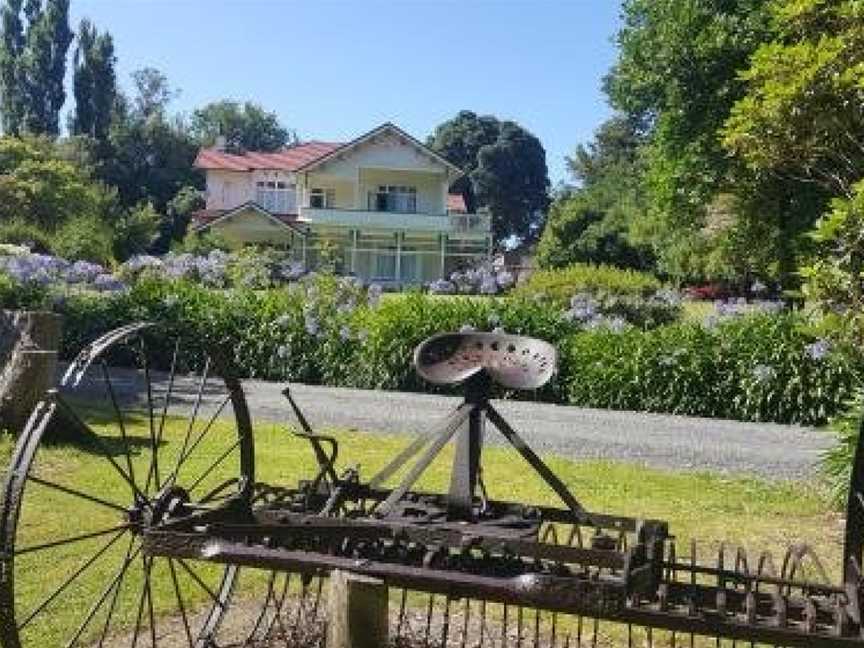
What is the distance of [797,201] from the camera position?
2388cm

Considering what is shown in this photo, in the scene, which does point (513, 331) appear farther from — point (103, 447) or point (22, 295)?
point (103, 447)

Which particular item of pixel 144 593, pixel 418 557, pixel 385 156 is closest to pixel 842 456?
pixel 418 557

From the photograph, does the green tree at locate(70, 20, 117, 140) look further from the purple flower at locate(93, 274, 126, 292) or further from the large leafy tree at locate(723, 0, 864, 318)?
the large leafy tree at locate(723, 0, 864, 318)

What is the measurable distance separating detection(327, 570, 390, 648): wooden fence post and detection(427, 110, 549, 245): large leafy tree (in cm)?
7292

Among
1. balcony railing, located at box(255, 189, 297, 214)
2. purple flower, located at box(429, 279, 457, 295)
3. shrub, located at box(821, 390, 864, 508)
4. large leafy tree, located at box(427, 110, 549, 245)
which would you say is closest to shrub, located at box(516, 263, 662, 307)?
purple flower, located at box(429, 279, 457, 295)

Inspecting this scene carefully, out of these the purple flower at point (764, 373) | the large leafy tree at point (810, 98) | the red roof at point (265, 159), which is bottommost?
the purple flower at point (764, 373)

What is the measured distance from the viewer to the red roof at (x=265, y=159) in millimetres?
53812

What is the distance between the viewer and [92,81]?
2516 inches

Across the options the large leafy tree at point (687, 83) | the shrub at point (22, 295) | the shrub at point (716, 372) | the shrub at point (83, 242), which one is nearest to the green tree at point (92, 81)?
the shrub at point (83, 242)

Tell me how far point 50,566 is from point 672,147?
21833 millimetres

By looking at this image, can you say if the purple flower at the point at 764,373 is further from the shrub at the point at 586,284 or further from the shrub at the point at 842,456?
the shrub at the point at 586,284

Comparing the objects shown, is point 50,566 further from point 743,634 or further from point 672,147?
point 672,147

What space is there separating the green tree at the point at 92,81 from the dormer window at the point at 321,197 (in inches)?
775

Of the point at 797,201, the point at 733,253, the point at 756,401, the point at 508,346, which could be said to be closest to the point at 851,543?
the point at 508,346
